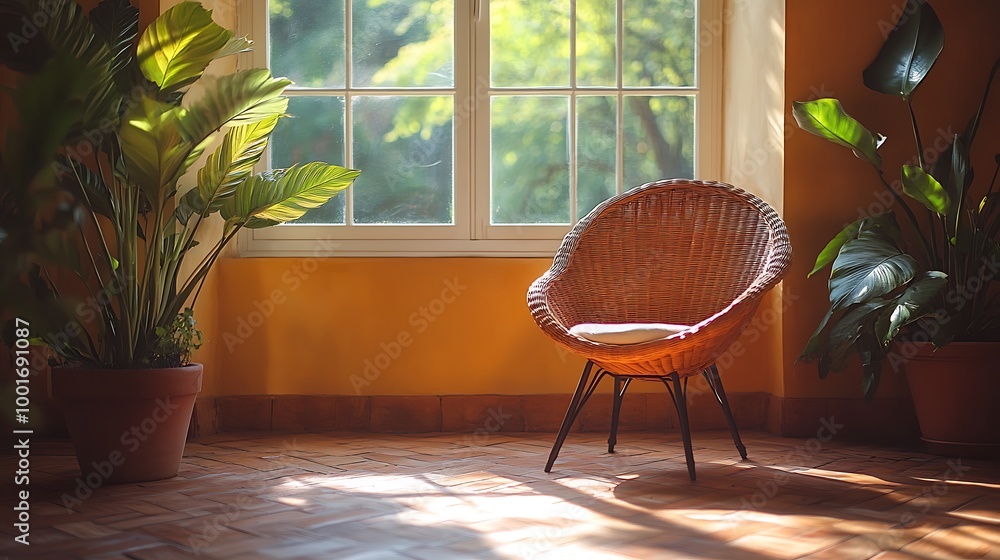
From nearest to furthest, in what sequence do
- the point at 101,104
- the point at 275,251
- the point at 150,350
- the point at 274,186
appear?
1. the point at 101,104
2. the point at 150,350
3. the point at 274,186
4. the point at 275,251

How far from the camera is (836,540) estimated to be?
1760 millimetres

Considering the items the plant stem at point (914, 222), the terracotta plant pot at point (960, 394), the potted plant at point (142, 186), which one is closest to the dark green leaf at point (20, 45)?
the potted plant at point (142, 186)

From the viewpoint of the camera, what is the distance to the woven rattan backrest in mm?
2754

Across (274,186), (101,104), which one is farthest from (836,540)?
(101,104)

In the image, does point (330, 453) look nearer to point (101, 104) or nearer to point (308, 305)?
point (308, 305)

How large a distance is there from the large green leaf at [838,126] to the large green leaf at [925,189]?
162mm

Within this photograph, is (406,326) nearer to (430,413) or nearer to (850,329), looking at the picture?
(430,413)

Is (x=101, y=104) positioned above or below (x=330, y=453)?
above

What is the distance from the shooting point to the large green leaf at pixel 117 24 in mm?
2393

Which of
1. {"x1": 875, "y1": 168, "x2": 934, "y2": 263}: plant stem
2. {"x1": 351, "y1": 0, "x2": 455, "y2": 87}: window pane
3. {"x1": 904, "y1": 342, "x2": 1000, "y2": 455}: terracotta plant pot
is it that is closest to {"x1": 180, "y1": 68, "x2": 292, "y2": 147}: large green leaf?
{"x1": 351, "y1": 0, "x2": 455, "y2": 87}: window pane

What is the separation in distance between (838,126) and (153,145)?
1.97m

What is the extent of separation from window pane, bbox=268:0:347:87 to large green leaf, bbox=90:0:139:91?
Result: 0.91m

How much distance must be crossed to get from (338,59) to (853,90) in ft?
6.07

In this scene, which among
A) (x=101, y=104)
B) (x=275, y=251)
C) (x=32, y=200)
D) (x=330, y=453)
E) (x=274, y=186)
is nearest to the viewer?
(x=32, y=200)
